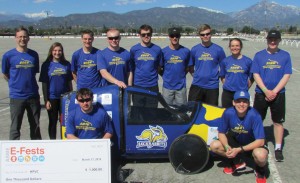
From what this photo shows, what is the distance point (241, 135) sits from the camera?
491cm

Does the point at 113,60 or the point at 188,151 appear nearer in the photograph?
the point at 188,151

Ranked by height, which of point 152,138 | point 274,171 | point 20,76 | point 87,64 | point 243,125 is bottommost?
point 274,171

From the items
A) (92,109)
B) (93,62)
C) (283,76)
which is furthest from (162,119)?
(283,76)

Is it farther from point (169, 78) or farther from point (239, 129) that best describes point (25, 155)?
point (169, 78)

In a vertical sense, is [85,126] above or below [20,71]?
below

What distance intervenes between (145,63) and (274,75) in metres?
2.03

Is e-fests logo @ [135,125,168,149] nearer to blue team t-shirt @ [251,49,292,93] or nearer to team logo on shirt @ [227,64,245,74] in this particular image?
team logo on shirt @ [227,64,245,74]

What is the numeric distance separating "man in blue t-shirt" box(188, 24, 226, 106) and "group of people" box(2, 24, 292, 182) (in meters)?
0.02

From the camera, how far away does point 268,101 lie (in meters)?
5.53

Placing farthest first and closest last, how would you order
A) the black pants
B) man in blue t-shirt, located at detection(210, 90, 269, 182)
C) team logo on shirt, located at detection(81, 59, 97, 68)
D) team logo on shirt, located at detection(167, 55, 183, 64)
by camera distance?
1. team logo on shirt, located at detection(167, 55, 183, 64)
2. team logo on shirt, located at detection(81, 59, 97, 68)
3. the black pants
4. man in blue t-shirt, located at detection(210, 90, 269, 182)

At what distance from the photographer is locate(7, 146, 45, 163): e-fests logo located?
373 cm

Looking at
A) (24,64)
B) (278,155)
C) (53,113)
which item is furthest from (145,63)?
(278,155)
